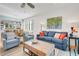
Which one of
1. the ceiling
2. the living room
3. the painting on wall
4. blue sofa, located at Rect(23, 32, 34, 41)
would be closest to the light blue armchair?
the living room

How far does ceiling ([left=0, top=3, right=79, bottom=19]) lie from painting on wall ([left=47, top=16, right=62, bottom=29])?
21cm

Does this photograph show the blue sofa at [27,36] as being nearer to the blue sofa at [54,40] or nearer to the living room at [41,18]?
the living room at [41,18]

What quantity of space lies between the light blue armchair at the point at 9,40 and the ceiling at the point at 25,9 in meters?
0.41

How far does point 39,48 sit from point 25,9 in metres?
0.85

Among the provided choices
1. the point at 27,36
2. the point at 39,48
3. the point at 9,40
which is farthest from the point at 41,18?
the point at 9,40

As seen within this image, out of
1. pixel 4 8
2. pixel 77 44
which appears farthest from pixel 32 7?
pixel 77 44

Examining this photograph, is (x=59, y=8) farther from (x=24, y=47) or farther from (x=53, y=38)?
(x=24, y=47)

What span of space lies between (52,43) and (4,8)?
1221mm

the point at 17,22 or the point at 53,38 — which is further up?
the point at 17,22

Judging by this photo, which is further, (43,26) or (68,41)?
(43,26)

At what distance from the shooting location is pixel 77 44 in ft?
5.54

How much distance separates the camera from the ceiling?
166 cm

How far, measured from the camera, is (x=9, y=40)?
1.78m

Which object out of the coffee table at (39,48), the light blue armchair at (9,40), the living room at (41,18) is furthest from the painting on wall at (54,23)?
the light blue armchair at (9,40)
